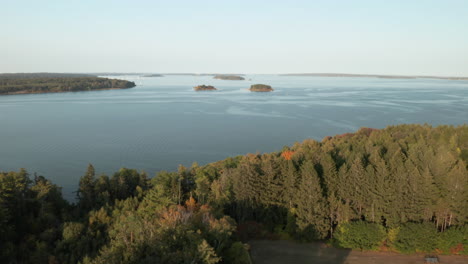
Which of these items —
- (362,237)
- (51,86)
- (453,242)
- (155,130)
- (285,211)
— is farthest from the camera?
(51,86)

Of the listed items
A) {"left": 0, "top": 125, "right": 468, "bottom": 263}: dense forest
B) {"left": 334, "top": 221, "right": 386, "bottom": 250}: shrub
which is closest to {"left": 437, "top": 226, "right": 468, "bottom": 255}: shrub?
{"left": 0, "top": 125, "right": 468, "bottom": 263}: dense forest

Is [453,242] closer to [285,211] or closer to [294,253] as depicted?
[294,253]

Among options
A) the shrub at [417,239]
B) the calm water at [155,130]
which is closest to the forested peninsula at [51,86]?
the calm water at [155,130]

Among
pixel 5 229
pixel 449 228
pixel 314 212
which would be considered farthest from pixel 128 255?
pixel 449 228

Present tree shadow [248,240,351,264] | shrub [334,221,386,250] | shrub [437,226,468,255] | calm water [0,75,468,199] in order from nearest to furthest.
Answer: tree shadow [248,240,351,264] < shrub [437,226,468,255] < shrub [334,221,386,250] < calm water [0,75,468,199]

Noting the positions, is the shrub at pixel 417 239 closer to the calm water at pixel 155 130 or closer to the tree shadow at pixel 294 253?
the tree shadow at pixel 294 253

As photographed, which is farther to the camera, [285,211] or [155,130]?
[155,130]

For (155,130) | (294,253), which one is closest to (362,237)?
(294,253)

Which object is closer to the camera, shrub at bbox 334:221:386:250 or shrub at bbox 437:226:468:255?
shrub at bbox 437:226:468:255

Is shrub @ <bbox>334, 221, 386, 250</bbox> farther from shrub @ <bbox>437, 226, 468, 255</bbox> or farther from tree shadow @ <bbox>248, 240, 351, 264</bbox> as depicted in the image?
shrub @ <bbox>437, 226, 468, 255</bbox>

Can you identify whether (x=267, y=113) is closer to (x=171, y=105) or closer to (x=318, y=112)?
(x=318, y=112)

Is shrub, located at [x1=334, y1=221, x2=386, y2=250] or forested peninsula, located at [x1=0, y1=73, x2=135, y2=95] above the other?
forested peninsula, located at [x1=0, y1=73, x2=135, y2=95]

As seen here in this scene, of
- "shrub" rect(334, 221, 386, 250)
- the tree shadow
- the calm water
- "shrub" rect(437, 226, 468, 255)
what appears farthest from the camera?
the calm water
